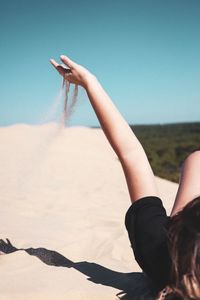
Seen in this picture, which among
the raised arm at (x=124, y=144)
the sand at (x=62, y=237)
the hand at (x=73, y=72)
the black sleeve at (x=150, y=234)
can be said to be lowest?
the sand at (x=62, y=237)

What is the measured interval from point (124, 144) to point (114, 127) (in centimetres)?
9

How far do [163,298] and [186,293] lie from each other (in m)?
0.18

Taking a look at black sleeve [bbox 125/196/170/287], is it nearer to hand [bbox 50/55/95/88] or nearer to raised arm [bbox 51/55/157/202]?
raised arm [bbox 51/55/157/202]

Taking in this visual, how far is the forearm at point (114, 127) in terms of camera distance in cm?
165

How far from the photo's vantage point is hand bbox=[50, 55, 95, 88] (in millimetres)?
1901

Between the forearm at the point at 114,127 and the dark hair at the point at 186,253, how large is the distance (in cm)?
42

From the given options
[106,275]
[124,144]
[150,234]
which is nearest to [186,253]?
[150,234]

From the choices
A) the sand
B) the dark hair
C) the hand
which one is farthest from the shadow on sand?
the hand

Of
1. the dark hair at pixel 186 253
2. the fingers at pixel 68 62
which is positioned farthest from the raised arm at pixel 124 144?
the dark hair at pixel 186 253

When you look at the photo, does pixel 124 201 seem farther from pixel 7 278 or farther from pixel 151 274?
pixel 151 274

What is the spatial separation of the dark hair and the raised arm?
26 cm

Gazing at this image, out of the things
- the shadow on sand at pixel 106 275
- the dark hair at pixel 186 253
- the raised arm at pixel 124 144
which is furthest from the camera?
the shadow on sand at pixel 106 275

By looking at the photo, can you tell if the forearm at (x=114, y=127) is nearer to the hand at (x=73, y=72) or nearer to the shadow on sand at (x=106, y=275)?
the hand at (x=73, y=72)

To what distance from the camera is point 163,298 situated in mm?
1440
